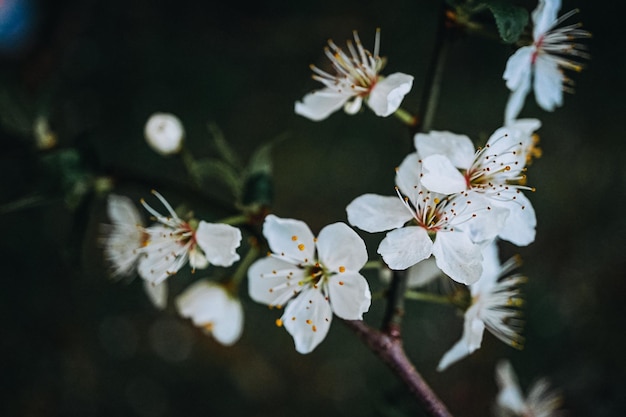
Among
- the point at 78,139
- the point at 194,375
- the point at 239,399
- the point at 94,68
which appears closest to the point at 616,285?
the point at 239,399

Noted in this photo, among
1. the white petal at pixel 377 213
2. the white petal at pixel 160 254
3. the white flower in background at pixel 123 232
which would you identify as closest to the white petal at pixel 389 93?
the white petal at pixel 377 213

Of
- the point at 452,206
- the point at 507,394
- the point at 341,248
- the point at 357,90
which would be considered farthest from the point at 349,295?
the point at 507,394

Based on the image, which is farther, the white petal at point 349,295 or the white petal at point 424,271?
the white petal at point 424,271

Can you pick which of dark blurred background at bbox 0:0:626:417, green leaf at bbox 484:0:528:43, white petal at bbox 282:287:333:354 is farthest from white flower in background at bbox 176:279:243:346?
dark blurred background at bbox 0:0:626:417

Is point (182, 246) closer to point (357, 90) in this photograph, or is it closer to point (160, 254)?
point (160, 254)

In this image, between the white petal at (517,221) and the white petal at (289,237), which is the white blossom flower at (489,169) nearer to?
the white petal at (517,221)
